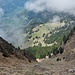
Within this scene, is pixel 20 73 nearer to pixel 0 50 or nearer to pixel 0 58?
pixel 0 58

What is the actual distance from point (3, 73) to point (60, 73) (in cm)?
1164

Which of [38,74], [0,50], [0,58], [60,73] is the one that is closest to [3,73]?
[38,74]

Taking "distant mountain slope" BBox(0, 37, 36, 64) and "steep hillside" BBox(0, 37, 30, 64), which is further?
"distant mountain slope" BBox(0, 37, 36, 64)

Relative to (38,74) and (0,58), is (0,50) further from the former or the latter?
(38,74)

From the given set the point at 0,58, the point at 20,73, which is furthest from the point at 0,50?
the point at 20,73

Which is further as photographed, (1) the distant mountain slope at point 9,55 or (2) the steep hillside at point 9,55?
(1) the distant mountain slope at point 9,55

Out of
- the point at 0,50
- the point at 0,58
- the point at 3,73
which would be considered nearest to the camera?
the point at 3,73

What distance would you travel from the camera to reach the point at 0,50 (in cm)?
8994

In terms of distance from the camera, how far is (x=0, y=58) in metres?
77.1

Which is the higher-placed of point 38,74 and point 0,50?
point 0,50

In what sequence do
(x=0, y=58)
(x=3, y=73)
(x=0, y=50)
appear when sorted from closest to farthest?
(x=3, y=73) → (x=0, y=58) → (x=0, y=50)

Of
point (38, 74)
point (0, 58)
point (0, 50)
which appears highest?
point (0, 50)

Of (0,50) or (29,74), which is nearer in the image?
(29,74)

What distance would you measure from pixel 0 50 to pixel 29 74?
3704 cm
